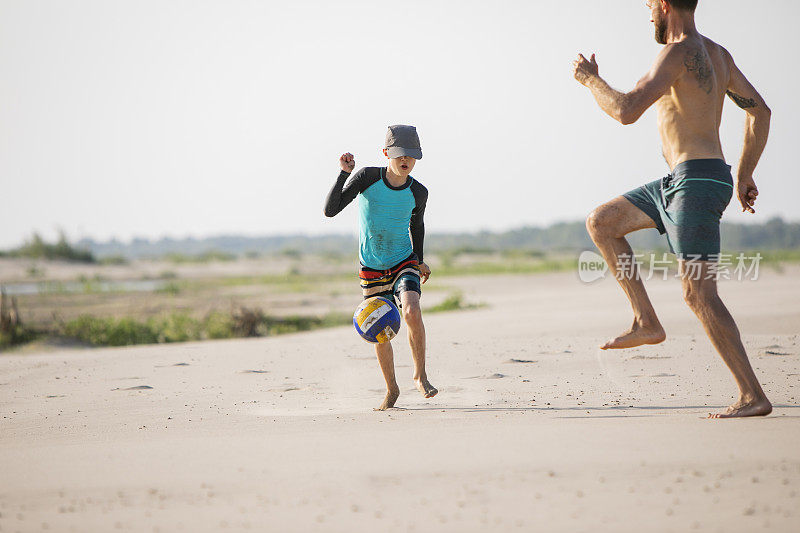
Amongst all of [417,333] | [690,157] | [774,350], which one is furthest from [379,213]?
[774,350]

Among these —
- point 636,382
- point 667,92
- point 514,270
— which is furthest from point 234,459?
point 514,270

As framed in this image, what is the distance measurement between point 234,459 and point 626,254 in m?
2.65

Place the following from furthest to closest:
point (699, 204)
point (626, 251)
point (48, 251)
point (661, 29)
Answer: point (48, 251) → point (626, 251) → point (661, 29) → point (699, 204)

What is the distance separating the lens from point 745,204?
16.4 feet

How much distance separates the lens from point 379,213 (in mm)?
5809

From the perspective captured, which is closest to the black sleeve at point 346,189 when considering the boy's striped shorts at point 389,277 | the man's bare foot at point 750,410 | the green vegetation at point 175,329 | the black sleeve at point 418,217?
the black sleeve at point 418,217

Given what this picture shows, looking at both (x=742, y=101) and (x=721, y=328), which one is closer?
(x=721, y=328)

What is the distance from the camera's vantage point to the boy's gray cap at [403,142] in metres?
5.73

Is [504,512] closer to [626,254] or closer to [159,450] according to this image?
[159,450]

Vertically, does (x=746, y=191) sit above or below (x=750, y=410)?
above

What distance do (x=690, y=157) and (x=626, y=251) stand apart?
2.34 feet

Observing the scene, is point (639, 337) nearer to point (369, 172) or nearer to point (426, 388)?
point (426, 388)

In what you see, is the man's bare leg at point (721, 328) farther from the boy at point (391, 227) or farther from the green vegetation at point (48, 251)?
the green vegetation at point (48, 251)

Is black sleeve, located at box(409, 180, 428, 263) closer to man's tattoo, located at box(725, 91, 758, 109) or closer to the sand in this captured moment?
the sand
